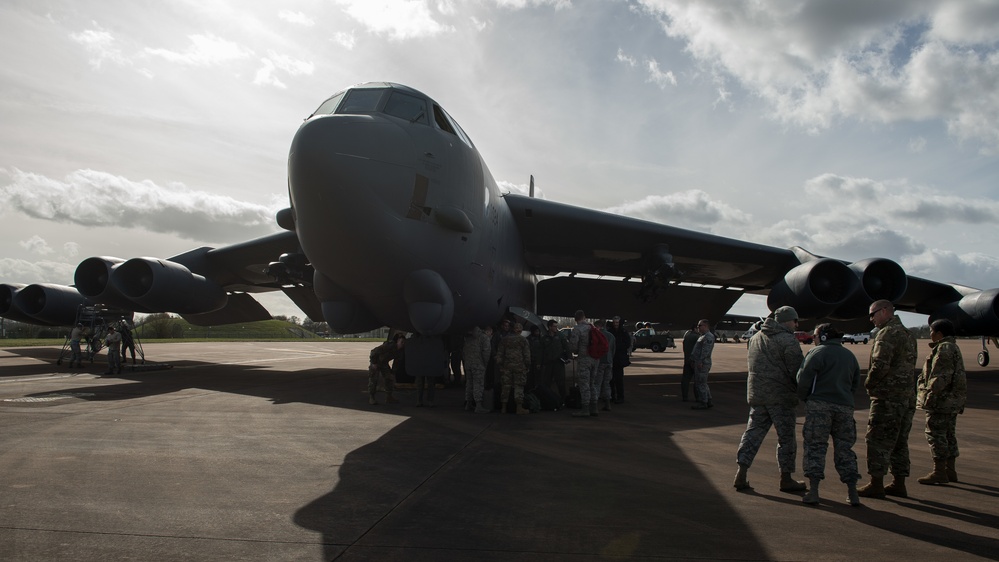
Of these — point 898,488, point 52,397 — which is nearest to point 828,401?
point 898,488

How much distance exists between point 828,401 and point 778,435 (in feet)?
1.54

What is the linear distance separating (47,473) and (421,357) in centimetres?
535

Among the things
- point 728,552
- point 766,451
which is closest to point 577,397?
point 766,451

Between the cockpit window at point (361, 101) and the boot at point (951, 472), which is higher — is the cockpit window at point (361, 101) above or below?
above

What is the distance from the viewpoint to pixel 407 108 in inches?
330

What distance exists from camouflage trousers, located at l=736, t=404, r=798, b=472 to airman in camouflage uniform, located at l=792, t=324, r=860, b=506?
156 millimetres

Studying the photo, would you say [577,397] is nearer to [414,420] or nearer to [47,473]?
[414,420]

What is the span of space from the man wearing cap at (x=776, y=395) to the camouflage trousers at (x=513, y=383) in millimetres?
4811

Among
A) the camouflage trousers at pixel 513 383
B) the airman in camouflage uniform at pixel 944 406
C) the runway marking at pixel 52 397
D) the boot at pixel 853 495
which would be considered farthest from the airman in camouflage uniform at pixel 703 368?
the runway marking at pixel 52 397

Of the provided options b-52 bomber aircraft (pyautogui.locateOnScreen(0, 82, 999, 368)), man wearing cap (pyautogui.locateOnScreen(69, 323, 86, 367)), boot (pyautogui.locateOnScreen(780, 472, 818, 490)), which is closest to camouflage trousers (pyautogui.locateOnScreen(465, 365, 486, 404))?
b-52 bomber aircraft (pyautogui.locateOnScreen(0, 82, 999, 368))

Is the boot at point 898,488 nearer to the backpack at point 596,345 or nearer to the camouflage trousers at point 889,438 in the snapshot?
the camouflage trousers at point 889,438

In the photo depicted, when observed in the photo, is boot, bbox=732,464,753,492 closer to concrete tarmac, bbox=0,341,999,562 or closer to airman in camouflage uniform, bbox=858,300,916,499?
concrete tarmac, bbox=0,341,999,562

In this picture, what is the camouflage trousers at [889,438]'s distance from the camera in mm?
5156

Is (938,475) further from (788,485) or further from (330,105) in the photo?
(330,105)
